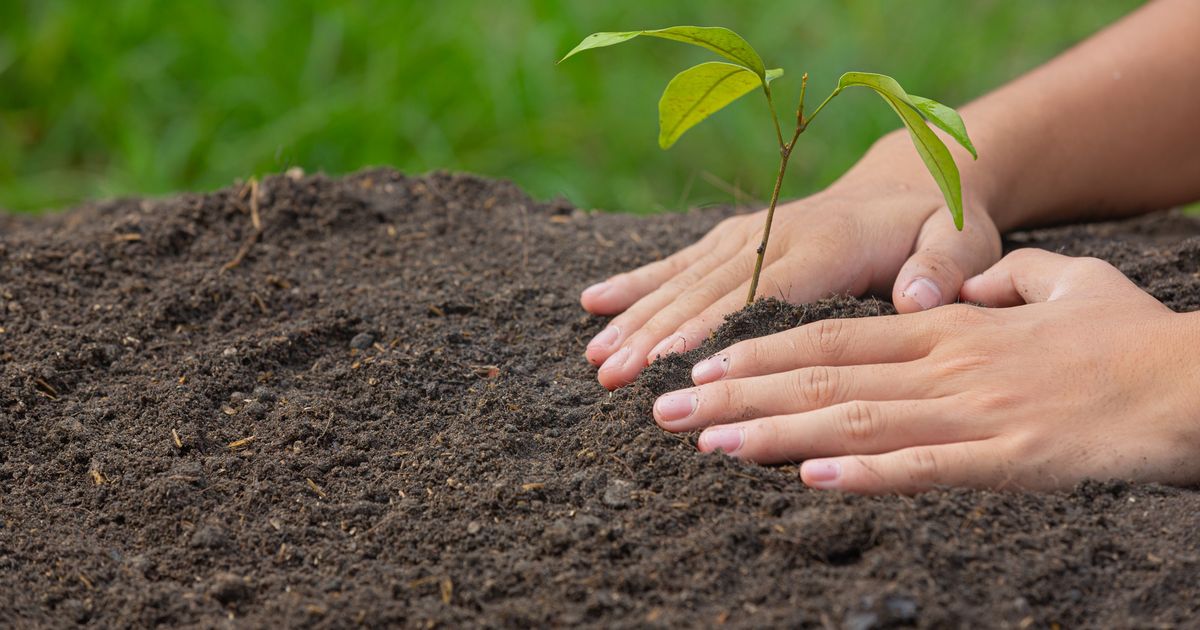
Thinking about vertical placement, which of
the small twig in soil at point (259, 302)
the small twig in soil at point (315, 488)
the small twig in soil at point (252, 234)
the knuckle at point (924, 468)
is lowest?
the knuckle at point (924, 468)

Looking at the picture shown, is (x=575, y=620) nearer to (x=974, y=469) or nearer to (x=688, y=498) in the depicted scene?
(x=688, y=498)

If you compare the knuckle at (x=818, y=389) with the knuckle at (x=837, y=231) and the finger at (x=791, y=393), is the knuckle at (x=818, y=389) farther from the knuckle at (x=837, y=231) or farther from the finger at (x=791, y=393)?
the knuckle at (x=837, y=231)

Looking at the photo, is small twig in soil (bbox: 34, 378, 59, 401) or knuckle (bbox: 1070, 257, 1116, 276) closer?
knuckle (bbox: 1070, 257, 1116, 276)

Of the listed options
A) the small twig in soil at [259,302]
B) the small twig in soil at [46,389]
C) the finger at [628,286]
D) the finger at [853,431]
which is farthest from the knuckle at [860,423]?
the small twig in soil at [46,389]

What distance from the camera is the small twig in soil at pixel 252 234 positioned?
2091 millimetres

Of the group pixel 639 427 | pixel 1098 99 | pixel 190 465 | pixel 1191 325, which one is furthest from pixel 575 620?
pixel 1098 99

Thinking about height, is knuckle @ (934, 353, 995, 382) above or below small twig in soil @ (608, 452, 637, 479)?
below

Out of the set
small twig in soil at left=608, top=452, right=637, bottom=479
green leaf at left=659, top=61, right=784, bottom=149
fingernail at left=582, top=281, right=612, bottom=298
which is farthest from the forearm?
small twig in soil at left=608, top=452, right=637, bottom=479

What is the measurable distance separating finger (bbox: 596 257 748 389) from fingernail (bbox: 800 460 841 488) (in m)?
0.41

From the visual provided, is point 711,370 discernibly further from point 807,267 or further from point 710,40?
point 710,40

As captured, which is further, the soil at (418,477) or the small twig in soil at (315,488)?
the small twig in soil at (315,488)

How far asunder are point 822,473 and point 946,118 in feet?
1.56

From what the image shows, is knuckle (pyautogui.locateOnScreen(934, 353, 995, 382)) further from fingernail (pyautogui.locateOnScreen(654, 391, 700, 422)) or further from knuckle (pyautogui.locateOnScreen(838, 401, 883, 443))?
fingernail (pyautogui.locateOnScreen(654, 391, 700, 422))

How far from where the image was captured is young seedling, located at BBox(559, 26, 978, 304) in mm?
1296
